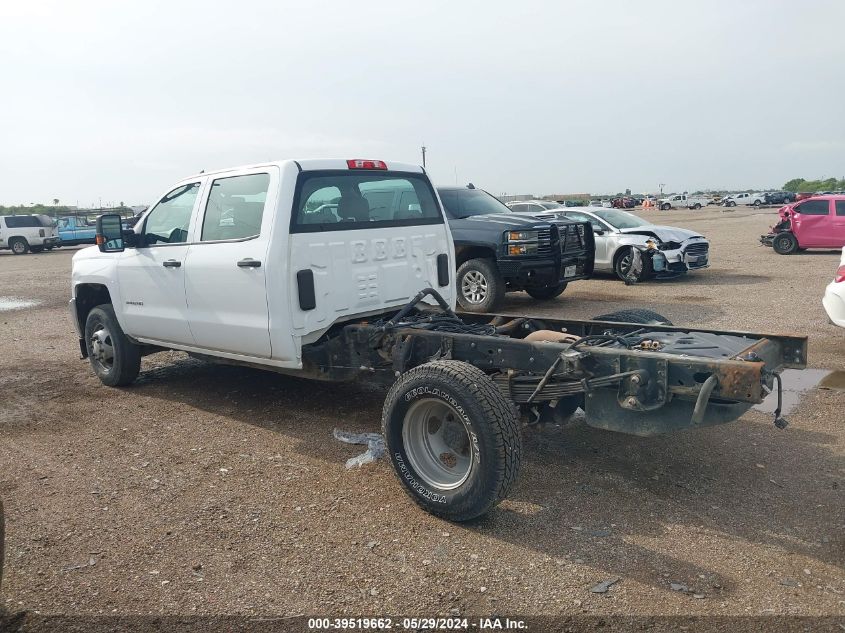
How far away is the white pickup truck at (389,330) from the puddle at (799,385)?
5.20 ft

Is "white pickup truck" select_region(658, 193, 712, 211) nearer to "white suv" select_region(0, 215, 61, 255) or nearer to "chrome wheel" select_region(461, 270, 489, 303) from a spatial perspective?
"white suv" select_region(0, 215, 61, 255)

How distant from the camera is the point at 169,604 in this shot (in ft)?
11.0

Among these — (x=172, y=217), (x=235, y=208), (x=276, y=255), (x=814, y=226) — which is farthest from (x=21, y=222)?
(x=276, y=255)

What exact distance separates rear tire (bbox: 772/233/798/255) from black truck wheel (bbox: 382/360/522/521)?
18075 mm

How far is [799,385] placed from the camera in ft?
21.4

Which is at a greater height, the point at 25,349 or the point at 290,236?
the point at 290,236

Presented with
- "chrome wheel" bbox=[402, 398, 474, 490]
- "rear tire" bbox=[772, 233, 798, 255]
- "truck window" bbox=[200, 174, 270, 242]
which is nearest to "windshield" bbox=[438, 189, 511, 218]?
"truck window" bbox=[200, 174, 270, 242]

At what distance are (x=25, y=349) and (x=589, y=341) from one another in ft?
26.3

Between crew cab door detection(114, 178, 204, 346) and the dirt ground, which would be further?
crew cab door detection(114, 178, 204, 346)

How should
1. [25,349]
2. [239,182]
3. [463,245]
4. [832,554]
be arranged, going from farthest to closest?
[463,245] → [25,349] → [239,182] → [832,554]

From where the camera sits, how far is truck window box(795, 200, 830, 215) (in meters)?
19.3

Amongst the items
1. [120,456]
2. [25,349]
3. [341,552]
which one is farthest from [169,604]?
[25,349]

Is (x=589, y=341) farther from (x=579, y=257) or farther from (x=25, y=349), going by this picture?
(x=25, y=349)

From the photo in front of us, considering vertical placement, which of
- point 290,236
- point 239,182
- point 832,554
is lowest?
point 832,554
